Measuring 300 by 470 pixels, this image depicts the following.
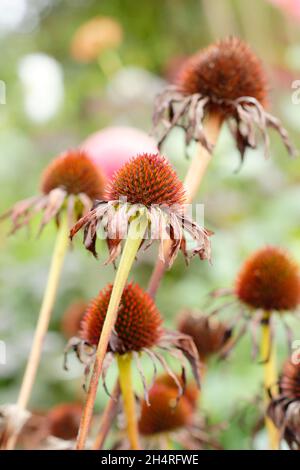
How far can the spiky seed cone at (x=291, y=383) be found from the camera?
0.71 metres

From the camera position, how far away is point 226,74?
0.82 m

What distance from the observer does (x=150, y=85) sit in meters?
2.56

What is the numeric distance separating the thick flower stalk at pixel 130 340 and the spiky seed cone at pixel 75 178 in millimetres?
197

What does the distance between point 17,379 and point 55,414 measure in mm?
711

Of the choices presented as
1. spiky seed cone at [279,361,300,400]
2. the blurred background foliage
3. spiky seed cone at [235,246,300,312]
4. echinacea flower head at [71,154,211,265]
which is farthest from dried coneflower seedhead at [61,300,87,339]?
echinacea flower head at [71,154,211,265]

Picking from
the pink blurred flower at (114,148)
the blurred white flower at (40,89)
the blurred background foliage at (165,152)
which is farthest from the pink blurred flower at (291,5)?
the blurred white flower at (40,89)

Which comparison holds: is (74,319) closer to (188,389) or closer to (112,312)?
(188,389)

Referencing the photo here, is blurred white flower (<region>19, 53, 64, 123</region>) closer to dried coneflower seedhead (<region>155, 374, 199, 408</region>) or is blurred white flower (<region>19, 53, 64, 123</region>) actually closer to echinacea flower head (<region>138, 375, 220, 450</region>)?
dried coneflower seedhead (<region>155, 374, 199, 408</region>)

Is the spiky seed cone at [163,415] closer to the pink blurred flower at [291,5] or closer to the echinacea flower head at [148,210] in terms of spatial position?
the echinacea flower head at [148,210]

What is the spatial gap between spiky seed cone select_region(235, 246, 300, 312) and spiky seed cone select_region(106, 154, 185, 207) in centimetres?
28

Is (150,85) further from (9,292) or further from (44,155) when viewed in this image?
(9,292)

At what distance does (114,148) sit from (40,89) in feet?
6.89

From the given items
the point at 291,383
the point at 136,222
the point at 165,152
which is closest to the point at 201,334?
the point at 291,383

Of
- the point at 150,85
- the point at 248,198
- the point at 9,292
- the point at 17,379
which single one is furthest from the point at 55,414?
the point at 150,85
